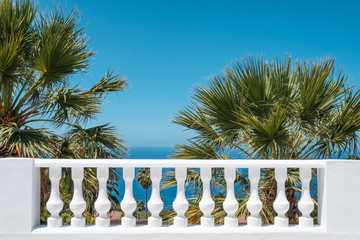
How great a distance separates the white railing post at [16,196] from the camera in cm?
258

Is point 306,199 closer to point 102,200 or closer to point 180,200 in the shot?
point 180,200

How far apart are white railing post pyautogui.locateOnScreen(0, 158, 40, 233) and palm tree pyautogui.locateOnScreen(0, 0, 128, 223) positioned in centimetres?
240

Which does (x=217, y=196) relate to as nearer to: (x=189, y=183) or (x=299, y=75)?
(x=189, y=183)

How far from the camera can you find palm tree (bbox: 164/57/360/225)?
482cm

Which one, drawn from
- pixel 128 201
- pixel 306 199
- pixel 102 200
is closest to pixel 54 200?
pixel 102 200

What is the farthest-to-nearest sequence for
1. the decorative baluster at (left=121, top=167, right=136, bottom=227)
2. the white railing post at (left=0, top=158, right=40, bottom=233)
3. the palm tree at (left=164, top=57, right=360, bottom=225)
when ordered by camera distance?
1. the palm tree at (left=164, top=57, right=360, bottom=225)
2. the decorative baluster at (left=121, top=167, right=136, bottom=227)
3. the white railing post at (left=0, top=158, right=40, bottom=233)

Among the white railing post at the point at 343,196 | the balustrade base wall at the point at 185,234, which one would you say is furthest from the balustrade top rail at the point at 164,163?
the balustrade base wall at the point at 185,234

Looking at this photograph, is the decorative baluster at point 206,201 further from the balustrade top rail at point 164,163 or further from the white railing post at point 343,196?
the white railing post at point 343,196

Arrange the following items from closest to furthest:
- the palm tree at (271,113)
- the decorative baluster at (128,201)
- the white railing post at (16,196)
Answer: the white railing post at (16,196)
the decorative baluster at (128,201)
the palm tree at (271,113)

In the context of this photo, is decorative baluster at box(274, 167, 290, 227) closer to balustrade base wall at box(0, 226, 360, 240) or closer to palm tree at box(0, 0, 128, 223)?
balustrade base wall at box(0, 226, 360, 240)

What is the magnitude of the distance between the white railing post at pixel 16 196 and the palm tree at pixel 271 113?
2409mm

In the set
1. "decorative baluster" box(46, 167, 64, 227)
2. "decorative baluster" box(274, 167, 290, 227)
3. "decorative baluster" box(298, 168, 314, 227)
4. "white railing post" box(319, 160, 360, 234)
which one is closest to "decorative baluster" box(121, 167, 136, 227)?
"decorative baluster" box(46, 167, 64, 227)

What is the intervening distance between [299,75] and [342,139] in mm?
1299

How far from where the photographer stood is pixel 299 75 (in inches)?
215
